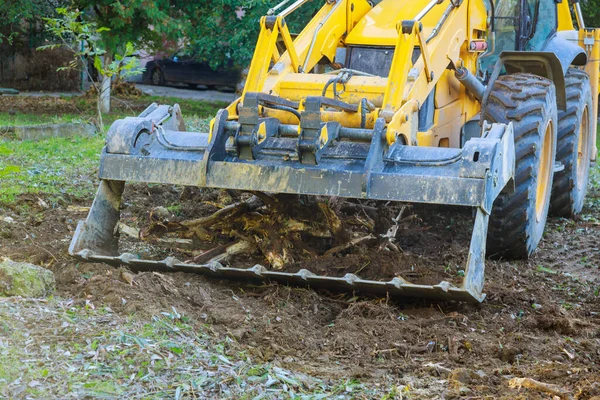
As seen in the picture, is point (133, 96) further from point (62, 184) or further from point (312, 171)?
point (312, 171)

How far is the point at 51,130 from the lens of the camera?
13.2 metres

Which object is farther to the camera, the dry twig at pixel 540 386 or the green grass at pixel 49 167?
the green grass at pixel 49 167

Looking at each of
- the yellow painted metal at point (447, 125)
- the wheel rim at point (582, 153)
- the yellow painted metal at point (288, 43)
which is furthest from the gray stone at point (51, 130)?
the wheel rim at point (582, 153)

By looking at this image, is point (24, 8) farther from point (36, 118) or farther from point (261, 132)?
point (261, 132)

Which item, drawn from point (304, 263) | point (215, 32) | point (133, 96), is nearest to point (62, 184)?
point (304, 263)

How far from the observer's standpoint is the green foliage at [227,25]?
17453 millimetres

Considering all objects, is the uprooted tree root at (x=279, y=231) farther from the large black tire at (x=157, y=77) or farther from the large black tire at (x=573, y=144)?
the large black tire at (x=157, y=77)

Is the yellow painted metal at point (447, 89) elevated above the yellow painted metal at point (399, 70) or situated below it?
below

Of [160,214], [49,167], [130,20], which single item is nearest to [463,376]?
[160,214]

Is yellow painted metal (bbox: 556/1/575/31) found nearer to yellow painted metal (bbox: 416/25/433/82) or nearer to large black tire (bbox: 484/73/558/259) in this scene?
large black tire (bbox: 484/73/558/259)

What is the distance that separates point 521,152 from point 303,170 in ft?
6.42

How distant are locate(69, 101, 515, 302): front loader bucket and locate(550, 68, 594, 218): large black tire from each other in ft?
7.23

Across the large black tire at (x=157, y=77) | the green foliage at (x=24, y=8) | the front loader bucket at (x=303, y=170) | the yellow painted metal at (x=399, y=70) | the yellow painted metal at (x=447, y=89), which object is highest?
the green foliage at (x=24, y=8)

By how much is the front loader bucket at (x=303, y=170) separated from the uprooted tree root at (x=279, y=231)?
47 centimetres
